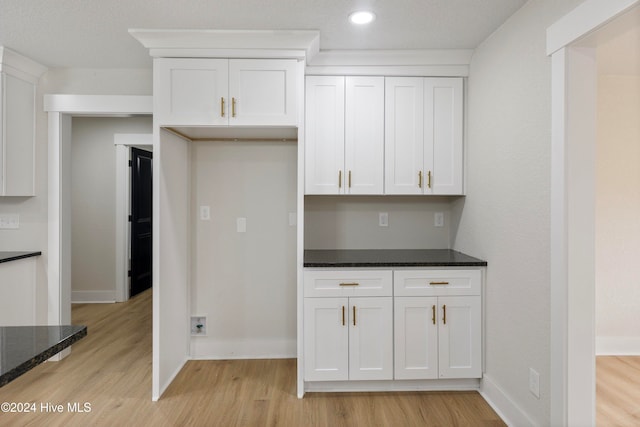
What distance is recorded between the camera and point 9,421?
7.41 ft

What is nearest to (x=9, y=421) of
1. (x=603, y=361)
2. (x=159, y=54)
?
(x=159, y=54)

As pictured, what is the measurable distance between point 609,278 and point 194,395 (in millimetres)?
3479

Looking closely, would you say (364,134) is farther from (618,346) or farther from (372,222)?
(618,346)

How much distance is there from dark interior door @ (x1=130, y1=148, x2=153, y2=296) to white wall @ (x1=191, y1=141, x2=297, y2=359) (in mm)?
2470

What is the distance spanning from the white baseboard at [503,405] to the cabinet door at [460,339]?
0.09 m

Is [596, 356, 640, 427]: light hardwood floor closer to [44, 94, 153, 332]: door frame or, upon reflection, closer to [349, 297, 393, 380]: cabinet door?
[349, 297, 393, 380]: cabinet door

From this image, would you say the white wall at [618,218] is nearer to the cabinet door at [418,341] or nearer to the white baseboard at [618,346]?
the white baseboard at [618,346]

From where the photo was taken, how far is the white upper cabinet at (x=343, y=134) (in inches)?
111

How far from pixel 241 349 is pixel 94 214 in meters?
3.14

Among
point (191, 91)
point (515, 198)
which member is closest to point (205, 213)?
point (191, 91)

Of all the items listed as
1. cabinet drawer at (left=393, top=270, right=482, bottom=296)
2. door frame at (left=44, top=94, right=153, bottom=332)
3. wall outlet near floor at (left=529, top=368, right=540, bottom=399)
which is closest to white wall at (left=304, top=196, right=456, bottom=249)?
cabinet drawer at (left=393, top=270, right=482, bottom=296)

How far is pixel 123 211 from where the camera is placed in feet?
16.4

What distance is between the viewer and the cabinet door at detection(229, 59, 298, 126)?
2.52 meters

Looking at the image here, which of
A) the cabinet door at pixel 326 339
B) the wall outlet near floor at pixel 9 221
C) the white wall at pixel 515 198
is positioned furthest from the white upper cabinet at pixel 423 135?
the wall outlet near floor at pixel 9 221
